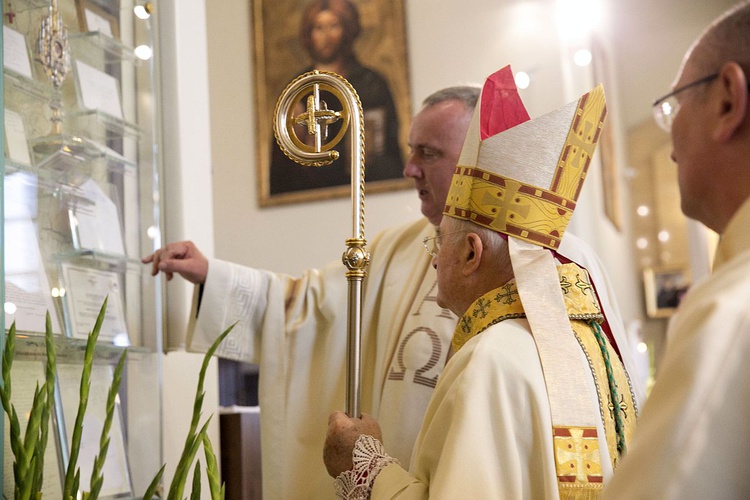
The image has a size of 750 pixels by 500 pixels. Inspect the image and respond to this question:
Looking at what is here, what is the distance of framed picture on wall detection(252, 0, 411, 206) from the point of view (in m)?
7.15

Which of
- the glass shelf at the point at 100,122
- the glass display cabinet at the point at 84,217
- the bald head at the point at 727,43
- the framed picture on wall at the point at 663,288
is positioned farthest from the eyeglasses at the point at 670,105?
the framed picture on wall at the point at 663,288

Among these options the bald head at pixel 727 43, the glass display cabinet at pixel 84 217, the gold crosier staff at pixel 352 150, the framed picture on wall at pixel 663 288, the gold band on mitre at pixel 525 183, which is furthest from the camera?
the framed picture on wall at pixel 663 288

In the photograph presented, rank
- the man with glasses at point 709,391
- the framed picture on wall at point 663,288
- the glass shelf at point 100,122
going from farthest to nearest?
the framed picture on wall at point 663,288 < the glass shelf at point 100,122 < the man with glasses at point 709,391

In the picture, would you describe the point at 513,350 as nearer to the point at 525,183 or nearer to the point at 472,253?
the point at 472,253

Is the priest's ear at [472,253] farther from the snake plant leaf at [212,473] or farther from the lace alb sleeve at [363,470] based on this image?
the snake plant leaf at [212,473]

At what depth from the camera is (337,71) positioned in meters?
7.44

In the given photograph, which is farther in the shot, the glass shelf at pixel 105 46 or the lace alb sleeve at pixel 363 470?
the glass shelf at pixel 105 46

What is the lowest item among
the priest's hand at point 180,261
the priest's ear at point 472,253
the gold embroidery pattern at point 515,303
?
the gold embroidery pattern at point 515,303

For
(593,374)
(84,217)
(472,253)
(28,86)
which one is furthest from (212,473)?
(28,86)

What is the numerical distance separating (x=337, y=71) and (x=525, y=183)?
5396mm

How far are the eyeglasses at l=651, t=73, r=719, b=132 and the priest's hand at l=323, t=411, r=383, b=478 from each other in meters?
1.10

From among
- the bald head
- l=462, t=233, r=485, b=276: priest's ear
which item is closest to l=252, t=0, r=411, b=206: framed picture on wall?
l=462, t=233, r=485, b=276: priest's ear

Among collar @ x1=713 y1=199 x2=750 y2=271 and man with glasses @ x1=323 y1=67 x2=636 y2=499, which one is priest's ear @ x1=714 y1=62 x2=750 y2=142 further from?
man with glasses @ x1=323 y1=67 x2=636 y2=499

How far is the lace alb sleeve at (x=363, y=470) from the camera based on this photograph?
2.14 metres
